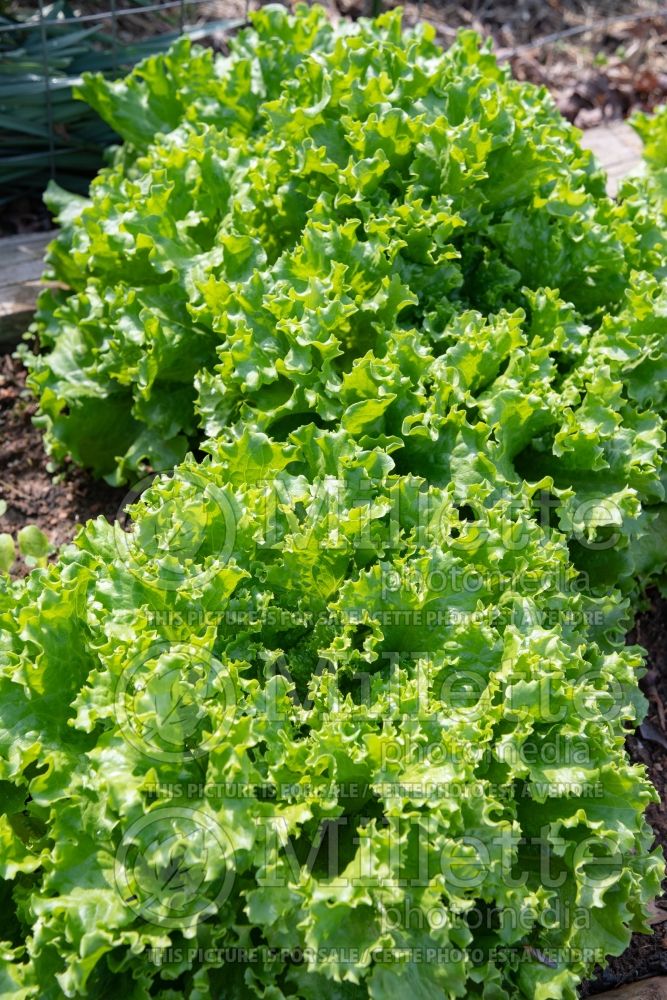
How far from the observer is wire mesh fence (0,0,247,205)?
208 inches

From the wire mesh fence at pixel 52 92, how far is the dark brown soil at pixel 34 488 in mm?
1383

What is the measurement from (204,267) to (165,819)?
2.11m

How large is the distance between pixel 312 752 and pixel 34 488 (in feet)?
8.11

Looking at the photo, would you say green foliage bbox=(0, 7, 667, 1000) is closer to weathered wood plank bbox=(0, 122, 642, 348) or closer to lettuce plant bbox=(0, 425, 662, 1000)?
lettuce plant bbox=(0, 425, 662, 1000)

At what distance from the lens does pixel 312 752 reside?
2.63 m

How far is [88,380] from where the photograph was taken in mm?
4352

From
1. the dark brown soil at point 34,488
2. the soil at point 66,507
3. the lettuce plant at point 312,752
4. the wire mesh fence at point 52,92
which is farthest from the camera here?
the wire mesh fence at point 52,92

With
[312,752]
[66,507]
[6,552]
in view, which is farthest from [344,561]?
[66,507]

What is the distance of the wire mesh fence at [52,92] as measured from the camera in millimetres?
5285

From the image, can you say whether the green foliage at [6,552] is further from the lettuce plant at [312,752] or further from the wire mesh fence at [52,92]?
the wire mesh fence at [52,92]

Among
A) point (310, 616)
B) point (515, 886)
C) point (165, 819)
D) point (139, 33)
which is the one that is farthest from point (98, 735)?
point (139, 33)

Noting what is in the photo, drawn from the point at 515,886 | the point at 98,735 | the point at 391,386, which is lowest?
the point at 515,886

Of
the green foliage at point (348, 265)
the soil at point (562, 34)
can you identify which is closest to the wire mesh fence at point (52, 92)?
the soil at point (562, 34)

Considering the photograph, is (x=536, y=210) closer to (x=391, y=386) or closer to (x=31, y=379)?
(x=391, y=386)
